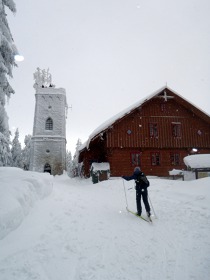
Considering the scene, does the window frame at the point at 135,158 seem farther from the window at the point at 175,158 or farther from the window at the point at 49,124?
the window at the point at 49,124

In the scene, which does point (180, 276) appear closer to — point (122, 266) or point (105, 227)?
point (122, 266)

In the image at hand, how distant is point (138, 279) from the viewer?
11.8 feet

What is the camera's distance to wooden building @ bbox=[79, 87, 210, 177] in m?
21.6

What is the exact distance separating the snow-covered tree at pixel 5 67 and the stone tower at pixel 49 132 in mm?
20677

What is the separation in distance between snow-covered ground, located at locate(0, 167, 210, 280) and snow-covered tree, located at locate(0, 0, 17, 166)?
422cm

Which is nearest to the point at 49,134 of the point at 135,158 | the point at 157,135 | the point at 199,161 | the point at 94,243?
the point at 135,158

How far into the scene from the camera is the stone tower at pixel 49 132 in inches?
1251

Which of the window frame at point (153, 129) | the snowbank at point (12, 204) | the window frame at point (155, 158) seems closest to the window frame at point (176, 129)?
the window frame at point (153, 129)

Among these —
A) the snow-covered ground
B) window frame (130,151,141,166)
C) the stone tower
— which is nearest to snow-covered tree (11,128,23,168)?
the stone tower

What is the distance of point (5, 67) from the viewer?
11.1m

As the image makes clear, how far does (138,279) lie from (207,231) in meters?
2.81

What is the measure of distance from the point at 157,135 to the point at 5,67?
50.7 feet

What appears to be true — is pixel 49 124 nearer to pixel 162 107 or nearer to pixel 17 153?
pixel 162 107

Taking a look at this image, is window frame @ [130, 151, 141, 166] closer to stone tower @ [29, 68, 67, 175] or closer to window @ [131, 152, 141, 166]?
window @ [131, 152, 141, 166]
